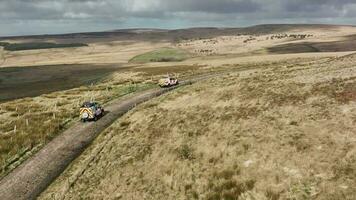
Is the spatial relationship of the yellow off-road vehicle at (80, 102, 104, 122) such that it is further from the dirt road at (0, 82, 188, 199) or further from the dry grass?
the dry grass

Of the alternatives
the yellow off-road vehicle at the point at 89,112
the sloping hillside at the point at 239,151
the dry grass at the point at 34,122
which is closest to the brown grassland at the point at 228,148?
the sloping hillside at the point at 239,151

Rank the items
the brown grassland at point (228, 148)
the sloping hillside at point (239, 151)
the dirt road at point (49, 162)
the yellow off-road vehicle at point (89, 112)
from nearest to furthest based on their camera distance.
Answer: the sloping hillside at point (239, 151), the brown grassland at point (228, 148), the dirt road at point (49, 162), the yellow off-road vehicle at point (89, 112)

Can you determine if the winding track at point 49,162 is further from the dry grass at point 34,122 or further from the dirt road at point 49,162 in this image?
the dry grass at point 34,122

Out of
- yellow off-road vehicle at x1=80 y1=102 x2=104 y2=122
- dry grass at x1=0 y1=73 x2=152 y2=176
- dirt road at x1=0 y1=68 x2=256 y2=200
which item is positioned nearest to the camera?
dirt road at x1=0 y1=68 x2=256 y2=200

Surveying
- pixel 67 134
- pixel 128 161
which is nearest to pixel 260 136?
pixel 128 161

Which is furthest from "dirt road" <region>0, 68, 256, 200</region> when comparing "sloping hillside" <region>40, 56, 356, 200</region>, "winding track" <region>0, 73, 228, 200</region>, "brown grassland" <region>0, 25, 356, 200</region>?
"sloping hillside" <region>40, 56, 356, 200</region>

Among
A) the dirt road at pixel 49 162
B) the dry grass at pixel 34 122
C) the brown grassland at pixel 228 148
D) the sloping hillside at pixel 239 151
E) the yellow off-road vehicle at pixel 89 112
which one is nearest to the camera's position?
the sloping hillside at pixel 239 151

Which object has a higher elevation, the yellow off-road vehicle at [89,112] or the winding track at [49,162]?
the yellow off-road vehicle at [89,112]
